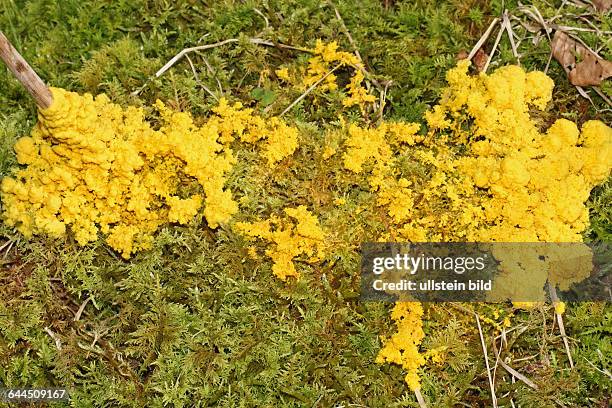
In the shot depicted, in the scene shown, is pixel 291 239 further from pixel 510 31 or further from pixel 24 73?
pixel 510 31

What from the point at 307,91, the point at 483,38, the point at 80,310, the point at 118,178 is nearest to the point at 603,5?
the point at 483,38

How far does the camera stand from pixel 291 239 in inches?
110

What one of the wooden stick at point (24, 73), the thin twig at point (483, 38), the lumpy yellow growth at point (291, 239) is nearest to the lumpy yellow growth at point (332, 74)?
the thin twig at point (483, 38)

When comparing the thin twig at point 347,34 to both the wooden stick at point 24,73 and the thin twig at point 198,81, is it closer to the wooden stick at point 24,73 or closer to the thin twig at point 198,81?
the thin twig at point 198,81

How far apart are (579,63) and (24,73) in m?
2.34

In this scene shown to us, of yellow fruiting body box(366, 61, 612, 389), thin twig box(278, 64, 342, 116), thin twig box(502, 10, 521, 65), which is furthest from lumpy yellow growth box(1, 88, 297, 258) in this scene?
thin twig box(502, 10, 521, 65)

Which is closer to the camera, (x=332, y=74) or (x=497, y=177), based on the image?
(x=497, y=177)

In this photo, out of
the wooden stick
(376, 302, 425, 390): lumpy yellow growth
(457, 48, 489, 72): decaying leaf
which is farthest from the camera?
(457, 48, 489, 72): decaying leaf

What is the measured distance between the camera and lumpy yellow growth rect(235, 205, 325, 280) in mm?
2773

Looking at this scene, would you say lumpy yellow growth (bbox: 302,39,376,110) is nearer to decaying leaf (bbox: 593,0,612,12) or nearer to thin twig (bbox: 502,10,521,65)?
thin twig (bbox: 502,10,521,65)

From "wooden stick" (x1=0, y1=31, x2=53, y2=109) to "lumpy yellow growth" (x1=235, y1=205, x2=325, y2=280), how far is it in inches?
35.2

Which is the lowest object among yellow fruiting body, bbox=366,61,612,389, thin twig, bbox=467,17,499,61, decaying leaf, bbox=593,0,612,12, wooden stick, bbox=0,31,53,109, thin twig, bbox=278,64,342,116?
yellow fruiting body, bbox=366,61,612,389

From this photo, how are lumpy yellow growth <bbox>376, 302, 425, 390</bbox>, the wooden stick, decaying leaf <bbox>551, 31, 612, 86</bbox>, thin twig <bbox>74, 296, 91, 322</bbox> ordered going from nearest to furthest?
the wooden stick → lumpy yellow growth <bbox>376, 302, 425, 390</bbox> → thin twig <bbox>74, 296, 91, 322</bbox> → decaying leaf <bbox>551, 31, 612, 86</bbox>

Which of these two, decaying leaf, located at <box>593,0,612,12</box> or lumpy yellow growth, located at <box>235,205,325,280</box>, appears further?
decaying leaf, located at <box>593,0,612,12</box>
